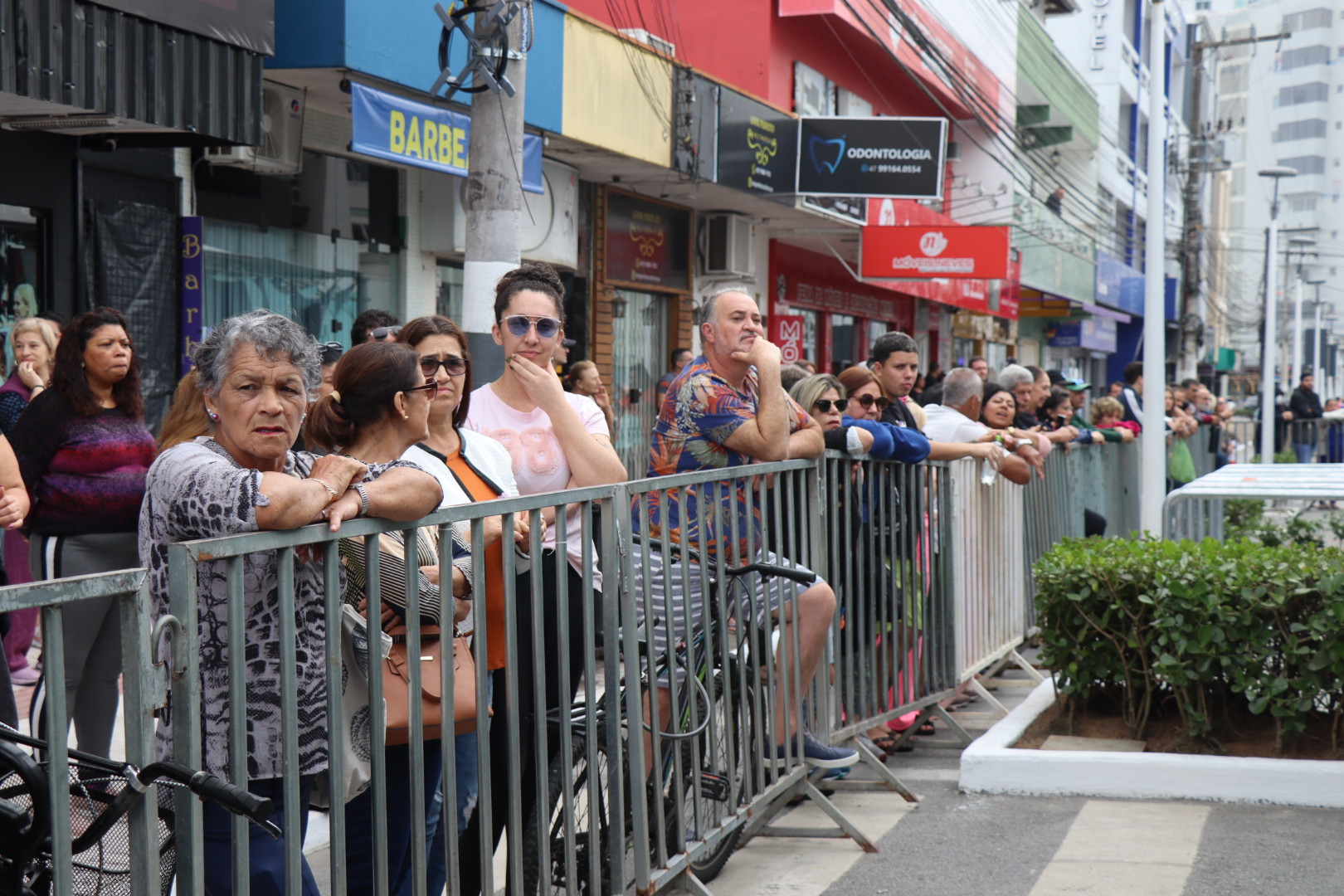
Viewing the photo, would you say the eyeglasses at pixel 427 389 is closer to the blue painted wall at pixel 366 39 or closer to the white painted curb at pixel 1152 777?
the white painted curb at pixel 1152 777

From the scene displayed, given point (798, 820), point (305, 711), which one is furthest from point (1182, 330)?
point (305, 711)

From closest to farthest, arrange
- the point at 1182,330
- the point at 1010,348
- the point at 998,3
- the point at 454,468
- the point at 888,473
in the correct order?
the point at 454,468
the point at 888,473
the point at 998,3
the point at 1010,348
the point at 1182,330

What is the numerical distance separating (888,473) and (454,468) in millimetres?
2487

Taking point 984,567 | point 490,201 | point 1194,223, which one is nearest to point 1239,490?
point 984,567

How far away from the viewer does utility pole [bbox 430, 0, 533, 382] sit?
704 cm

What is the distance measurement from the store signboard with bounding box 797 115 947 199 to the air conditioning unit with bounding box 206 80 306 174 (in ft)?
22.4

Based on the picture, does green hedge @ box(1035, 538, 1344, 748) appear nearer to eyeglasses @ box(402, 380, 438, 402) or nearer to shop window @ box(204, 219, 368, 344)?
eyeglasses @ box(402, 380, 438, 402)

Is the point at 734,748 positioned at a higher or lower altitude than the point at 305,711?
lower

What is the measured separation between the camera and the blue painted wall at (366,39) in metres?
9.46

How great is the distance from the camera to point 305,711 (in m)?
2.79

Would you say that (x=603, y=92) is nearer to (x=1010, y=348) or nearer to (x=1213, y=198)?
(x=1010, y=348)

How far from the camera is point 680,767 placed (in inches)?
160

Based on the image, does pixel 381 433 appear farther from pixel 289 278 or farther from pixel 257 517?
pixel 289 278

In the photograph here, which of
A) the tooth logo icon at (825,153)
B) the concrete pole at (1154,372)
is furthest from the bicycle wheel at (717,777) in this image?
the tooth logo icon at (825,153)
